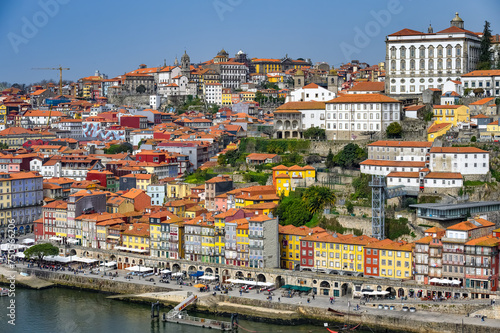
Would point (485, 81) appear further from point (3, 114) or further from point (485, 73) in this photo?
point (3, 114)

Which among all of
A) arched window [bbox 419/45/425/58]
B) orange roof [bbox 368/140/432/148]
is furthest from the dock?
arched window [bbox 419/45/425/58]

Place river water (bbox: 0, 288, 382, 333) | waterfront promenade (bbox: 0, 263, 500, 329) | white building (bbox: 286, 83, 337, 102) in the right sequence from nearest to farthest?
waterfront promenade (bbox: 0, 263, 500, 329)
river water (bbox: 0, 288, 382, 333)
white building (bbox: 286, 83, 337, 102)

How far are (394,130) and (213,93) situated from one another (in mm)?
39494

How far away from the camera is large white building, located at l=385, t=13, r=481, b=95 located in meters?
50.3

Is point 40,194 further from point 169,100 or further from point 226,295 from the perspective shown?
point 169,100

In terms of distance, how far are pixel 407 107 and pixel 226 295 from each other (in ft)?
58.7

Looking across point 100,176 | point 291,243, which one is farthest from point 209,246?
point 100,176

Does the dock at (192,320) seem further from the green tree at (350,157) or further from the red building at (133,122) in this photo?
the red building at (133,122)

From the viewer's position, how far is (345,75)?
284ft

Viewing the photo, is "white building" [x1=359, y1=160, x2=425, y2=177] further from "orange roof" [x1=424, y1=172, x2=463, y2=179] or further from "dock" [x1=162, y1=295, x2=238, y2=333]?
"dock" [x1=162, y1=295, x2=238, y2=333]

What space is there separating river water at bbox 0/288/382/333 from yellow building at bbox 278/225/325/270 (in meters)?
5.22

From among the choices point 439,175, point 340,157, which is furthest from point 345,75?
point 439,175

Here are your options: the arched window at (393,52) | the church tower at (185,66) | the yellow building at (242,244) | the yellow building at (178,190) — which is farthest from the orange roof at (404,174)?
the church tower at (185,66)

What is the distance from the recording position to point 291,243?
39.0 metres
